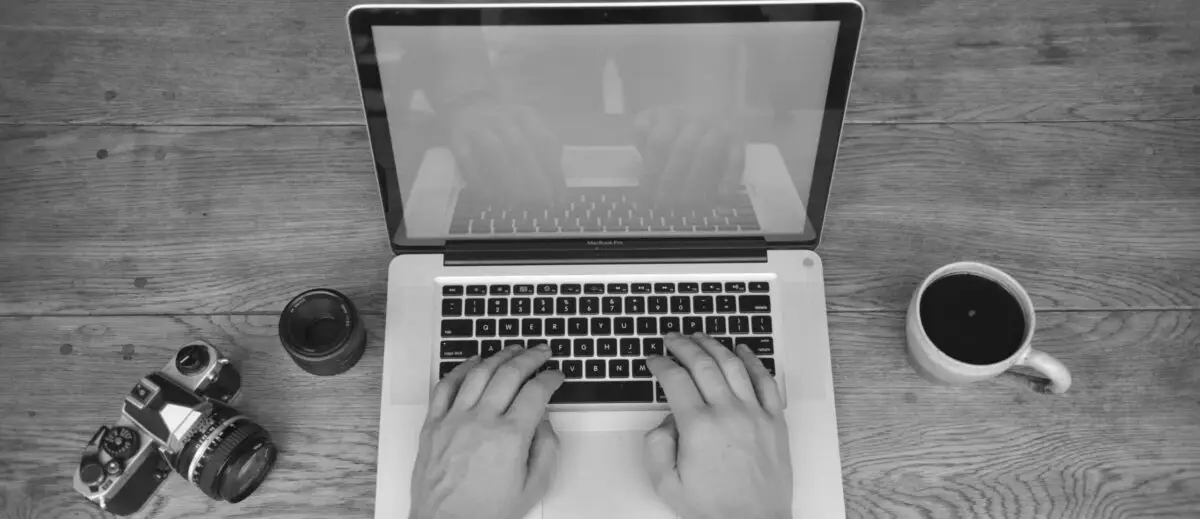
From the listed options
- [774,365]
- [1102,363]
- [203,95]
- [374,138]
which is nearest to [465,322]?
[374,138]

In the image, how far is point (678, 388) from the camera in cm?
79

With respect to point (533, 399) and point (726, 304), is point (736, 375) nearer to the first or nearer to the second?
point (726, 304)

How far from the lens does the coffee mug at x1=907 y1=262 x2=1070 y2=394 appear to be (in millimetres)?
792

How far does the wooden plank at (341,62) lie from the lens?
99 cm

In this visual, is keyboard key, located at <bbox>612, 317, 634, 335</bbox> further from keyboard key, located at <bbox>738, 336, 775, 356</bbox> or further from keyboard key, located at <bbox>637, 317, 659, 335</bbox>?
keyboard key, located at <bbox>738, 336, 775, 356</bbox>

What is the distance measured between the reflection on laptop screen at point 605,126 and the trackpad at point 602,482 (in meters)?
0.21

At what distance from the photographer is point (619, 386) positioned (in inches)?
32.4

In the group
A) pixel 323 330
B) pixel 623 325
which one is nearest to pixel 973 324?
pixel 623 325

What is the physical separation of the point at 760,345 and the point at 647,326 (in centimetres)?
12

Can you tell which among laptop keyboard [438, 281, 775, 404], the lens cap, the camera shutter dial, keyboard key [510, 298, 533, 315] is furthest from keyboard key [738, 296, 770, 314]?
the camera shutter dial

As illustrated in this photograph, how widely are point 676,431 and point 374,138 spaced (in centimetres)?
40

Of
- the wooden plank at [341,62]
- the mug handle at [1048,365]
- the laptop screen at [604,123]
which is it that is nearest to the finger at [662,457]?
the laptop screen at [604,123]

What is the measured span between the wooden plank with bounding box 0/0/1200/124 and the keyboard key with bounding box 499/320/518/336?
0.33m

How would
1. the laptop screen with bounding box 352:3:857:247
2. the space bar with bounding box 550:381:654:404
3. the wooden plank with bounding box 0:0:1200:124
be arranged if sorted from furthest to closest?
1. the wooden plank with bounding box 0:0:1200:124
2. the space bar with bounding box 550:381:654:404
3. the laptop screen with bounding box 352:3:857:247
